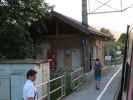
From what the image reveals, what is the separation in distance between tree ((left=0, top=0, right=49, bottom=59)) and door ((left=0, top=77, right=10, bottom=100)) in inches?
341

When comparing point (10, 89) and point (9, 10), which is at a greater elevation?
point (9, 10)

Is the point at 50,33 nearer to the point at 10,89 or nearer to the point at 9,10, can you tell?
the point at 9,10

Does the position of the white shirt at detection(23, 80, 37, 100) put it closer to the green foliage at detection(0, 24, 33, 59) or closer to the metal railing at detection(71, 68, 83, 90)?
the metal railing at detection(71, 68, 83, 90)

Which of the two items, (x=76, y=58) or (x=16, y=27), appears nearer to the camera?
(x=16, y=27)

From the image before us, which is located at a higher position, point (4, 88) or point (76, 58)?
point (76, 58)

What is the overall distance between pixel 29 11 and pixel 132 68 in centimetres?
2309

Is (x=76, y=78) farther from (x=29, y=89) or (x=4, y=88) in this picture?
(x=29, y=89)

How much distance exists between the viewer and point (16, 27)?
79.8 ft

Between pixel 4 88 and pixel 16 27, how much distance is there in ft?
31.4

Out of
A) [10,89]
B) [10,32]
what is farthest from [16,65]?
[10,32]

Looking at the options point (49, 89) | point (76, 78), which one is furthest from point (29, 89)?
point (76, 78)

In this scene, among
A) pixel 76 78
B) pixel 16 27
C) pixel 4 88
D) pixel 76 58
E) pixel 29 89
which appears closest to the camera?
pixel 29 89

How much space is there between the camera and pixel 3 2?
81.0 ft

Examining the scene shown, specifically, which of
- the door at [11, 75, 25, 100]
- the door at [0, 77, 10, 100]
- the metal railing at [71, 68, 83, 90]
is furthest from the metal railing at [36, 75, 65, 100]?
the metal railing at [71, 68, 83, 90]
